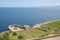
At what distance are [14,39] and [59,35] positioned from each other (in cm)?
608

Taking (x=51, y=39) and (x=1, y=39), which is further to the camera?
(x=51, y=39)

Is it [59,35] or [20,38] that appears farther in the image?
[59,35]

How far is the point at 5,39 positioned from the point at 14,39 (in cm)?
225

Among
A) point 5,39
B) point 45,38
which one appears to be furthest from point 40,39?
point 5,39

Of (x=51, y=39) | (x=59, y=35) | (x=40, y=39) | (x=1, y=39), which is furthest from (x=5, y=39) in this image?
(x=59, y=35)

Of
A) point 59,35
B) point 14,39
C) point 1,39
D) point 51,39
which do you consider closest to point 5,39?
point 1,39

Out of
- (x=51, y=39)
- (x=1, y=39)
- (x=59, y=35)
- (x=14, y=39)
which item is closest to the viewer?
(x=1, y=39)

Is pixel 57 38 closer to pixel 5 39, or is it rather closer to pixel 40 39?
pixel 40 39

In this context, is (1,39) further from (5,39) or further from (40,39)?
(40,39)

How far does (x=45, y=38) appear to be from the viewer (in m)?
20.0

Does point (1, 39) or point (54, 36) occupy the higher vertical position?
point (54, 36)

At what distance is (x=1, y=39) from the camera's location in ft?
53.8

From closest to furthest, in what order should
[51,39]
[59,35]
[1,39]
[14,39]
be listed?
[1,39] < [14,39] < [51,39] < [59,35]

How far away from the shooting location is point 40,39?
19.4 m
